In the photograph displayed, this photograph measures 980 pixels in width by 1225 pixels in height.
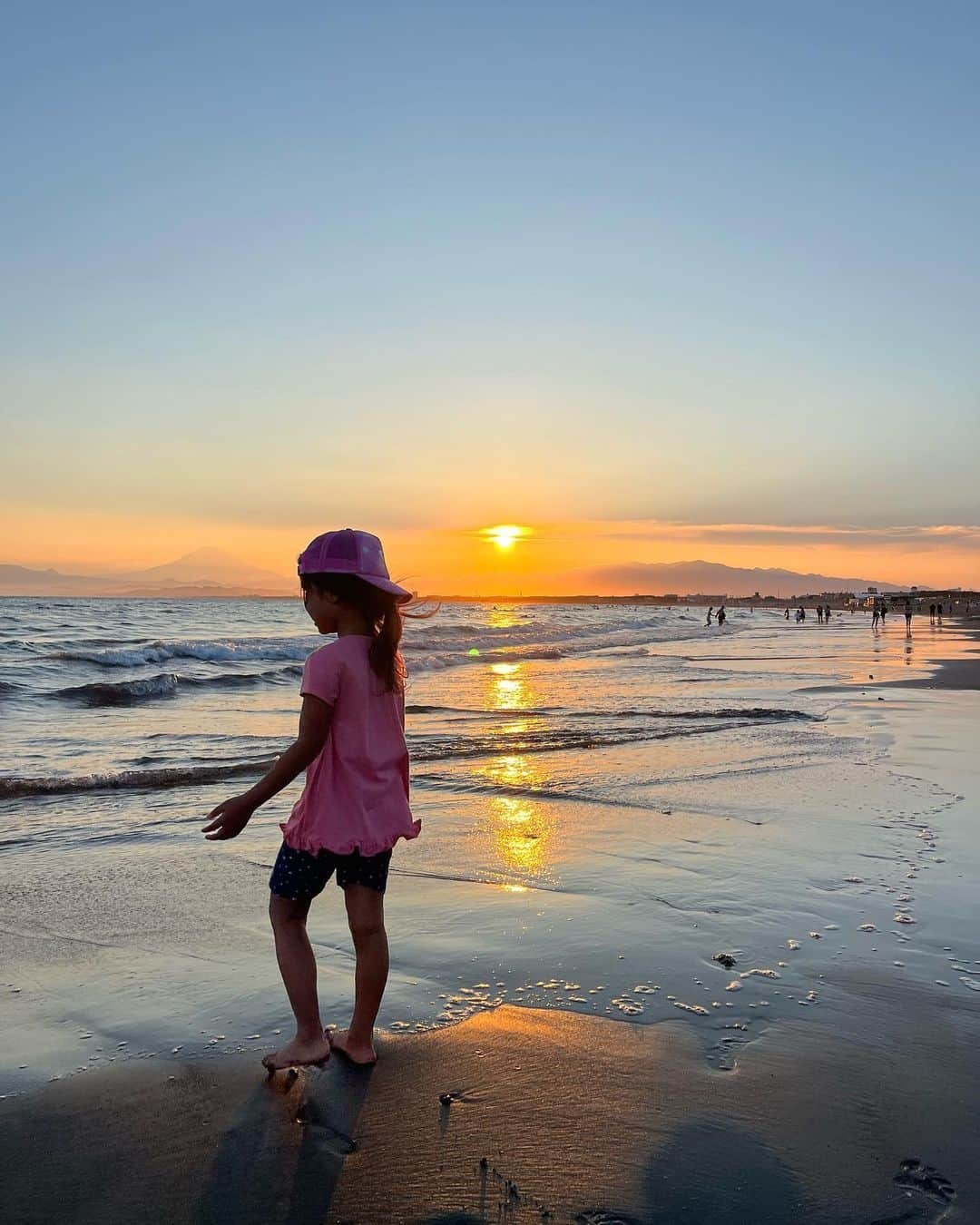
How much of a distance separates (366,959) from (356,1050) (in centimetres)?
29

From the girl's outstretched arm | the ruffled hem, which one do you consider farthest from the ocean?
the girl's outstretched arm

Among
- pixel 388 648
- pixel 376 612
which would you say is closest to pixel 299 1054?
pixel 388 648

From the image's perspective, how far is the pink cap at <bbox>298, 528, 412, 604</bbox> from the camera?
3508 mm

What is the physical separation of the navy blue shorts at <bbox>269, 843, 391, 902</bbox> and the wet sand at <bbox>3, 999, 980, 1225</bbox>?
0.56 metres

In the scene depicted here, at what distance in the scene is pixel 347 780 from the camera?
11.4ft

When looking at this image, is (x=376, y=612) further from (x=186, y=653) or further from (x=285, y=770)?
(x=186, y=653)

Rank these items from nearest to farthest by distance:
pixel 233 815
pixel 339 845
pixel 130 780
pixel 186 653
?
pixel 233 815 < pixel 339 845 < pixel 130 780 < pixel 186 653

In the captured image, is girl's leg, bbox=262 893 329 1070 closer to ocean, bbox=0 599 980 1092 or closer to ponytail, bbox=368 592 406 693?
ocean, bbox=0 599 980 1092

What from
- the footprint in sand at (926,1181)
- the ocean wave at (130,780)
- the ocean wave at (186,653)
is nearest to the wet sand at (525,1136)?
the footprint in sand at (926,1181)

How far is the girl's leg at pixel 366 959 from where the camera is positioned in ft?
11.2

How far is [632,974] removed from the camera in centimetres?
409

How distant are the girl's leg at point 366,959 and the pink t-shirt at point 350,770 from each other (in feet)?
0.64

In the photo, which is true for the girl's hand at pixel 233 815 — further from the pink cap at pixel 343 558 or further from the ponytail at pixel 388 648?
the pink cap at pixel 343 558

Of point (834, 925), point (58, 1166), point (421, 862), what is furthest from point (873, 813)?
point (58, 1166)
